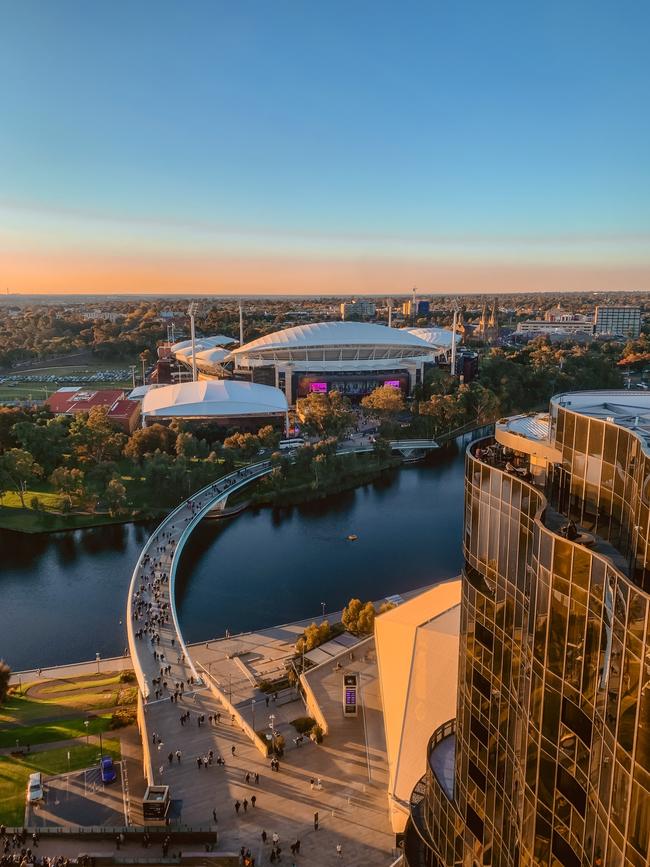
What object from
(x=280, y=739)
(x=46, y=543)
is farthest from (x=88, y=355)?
(x=280, y=739)

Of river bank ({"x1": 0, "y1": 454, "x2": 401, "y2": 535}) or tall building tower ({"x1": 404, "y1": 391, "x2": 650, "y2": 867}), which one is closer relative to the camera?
tall building tower ({"x1": 404, "y1": 391, "x2": 650, "y2": 867})

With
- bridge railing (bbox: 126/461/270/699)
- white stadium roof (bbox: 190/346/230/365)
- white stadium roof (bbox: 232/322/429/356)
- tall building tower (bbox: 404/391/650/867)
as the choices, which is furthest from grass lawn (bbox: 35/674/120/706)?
white stadium roof (bbox: 190/346/230/365)

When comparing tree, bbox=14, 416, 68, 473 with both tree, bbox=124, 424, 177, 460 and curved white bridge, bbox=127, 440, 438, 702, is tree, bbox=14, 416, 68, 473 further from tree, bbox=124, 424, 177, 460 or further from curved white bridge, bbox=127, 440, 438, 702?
curved white bridge, bbox=127, 440, 438, 702

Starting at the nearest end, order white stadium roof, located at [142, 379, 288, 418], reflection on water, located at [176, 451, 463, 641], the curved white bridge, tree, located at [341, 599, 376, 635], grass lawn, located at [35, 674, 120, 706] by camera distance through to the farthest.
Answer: the curved white bridge < grass lawn, located at [35, 674, 120, 706] < tree, located at [341, 599, 376, 635] < reflection on water, located at [176, 451, 463, 641] < white stadium roof, located at [142, 379, 288, 418]

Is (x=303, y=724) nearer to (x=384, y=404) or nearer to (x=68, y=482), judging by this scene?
(x=68, y=482)

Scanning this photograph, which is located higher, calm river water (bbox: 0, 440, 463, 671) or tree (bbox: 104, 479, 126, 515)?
tree (bbox: 104, 479, 126, 515)

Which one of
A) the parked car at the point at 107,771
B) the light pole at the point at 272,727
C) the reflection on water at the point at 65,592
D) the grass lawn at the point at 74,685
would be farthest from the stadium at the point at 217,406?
the parked car at the point at 107,771
